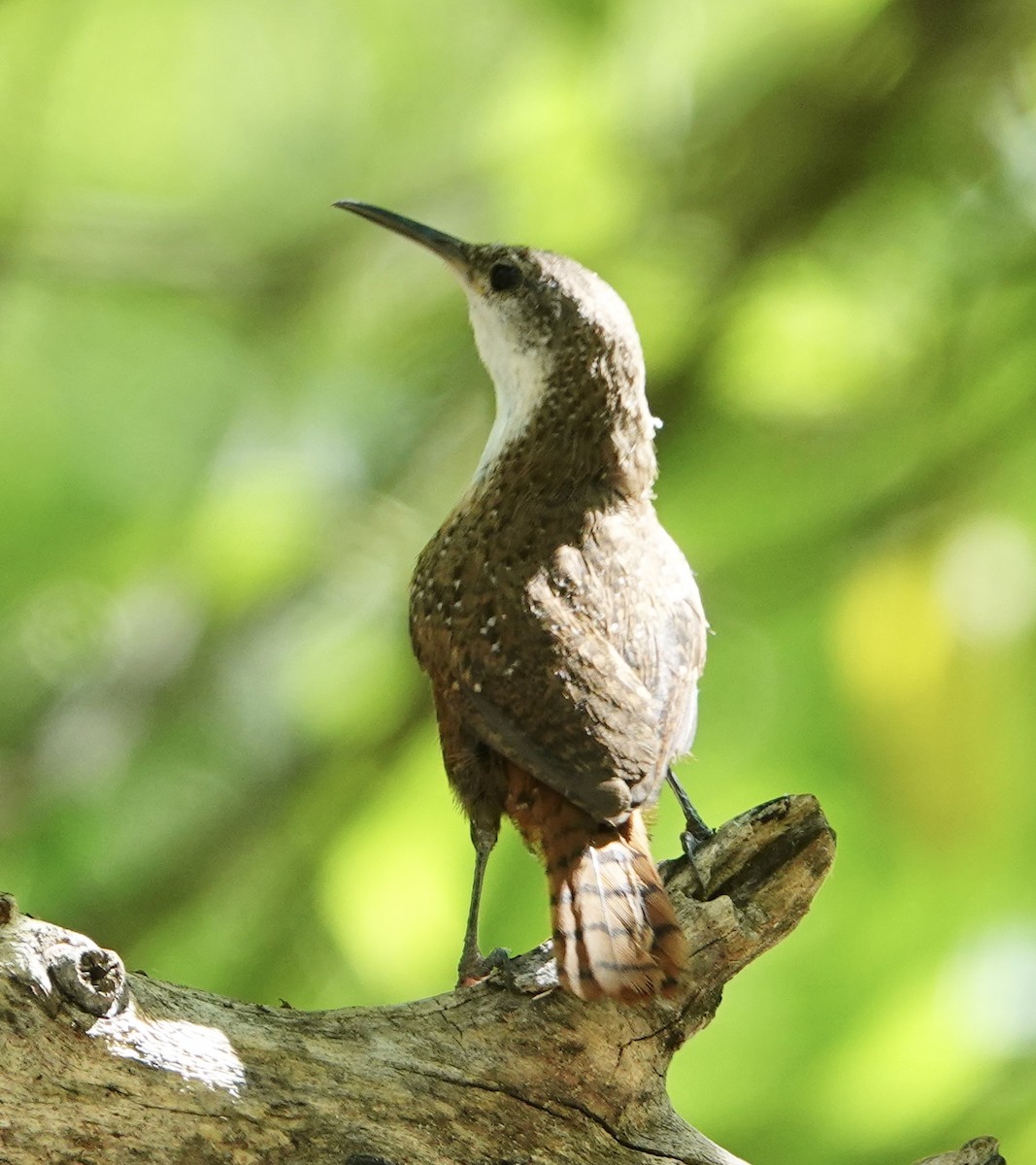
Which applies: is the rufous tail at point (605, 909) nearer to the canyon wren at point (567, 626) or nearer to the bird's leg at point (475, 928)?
the canyon wren at point (567, 626)

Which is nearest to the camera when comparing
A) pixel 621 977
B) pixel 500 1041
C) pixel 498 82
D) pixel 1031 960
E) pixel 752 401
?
pixel 621 977

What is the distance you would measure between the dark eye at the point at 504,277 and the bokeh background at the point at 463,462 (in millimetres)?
1720

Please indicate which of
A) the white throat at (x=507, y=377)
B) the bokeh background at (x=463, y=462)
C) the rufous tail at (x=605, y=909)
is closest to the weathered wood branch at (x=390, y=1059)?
the rufous tail at (x=605, y=909)

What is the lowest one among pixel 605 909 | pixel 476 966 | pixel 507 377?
pixel 605 909

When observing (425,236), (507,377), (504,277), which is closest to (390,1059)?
(507,377)

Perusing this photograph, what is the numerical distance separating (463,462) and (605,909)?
9.76 feet

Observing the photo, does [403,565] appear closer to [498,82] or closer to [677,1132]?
[498,82]

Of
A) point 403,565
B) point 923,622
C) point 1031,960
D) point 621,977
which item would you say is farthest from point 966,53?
point 621,977

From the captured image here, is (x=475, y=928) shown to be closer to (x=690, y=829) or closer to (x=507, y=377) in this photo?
(x=690, y=829)

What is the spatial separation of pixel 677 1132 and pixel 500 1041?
397 millimetres

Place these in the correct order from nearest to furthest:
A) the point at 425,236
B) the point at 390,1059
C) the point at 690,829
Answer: the point at 390,1059 < the point at 690,829 < the point at 425,236

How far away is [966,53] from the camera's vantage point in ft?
17.4

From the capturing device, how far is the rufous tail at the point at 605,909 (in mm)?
2502

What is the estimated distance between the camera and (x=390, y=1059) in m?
2.69
